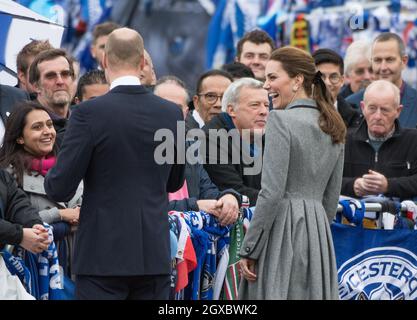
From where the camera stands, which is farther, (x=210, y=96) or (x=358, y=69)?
(x=358, y=69)

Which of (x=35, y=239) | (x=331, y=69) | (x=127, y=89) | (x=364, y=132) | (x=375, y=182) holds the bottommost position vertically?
(x=35, y=239)

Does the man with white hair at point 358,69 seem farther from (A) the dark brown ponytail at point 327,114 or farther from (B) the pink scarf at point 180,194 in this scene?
(A) the dark brown ponytail at point 327,114

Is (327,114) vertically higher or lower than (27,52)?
lower

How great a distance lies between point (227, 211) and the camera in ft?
27.6

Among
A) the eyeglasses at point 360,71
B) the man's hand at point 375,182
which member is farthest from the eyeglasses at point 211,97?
the eyeglasses at point 360,71

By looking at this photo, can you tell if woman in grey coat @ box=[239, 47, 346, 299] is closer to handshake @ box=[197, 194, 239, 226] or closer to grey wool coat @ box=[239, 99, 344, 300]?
grey wool coat @ box=[239, 99, 344, 300]

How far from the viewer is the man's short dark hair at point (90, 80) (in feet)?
32.0

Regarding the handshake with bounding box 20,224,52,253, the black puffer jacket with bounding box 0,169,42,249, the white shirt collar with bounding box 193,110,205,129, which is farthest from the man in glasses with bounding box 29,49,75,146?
the handshake with bounding box 20,224,52,253

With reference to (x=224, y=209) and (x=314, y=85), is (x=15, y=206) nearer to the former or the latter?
(x=224, y=209)

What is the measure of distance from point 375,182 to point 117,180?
9.85ft

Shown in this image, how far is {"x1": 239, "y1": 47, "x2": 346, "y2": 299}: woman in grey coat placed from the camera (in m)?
7.43

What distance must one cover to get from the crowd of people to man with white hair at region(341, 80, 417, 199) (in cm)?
19

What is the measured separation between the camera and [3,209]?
753cm

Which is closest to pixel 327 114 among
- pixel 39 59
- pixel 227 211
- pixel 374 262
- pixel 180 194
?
pixel 227 211
